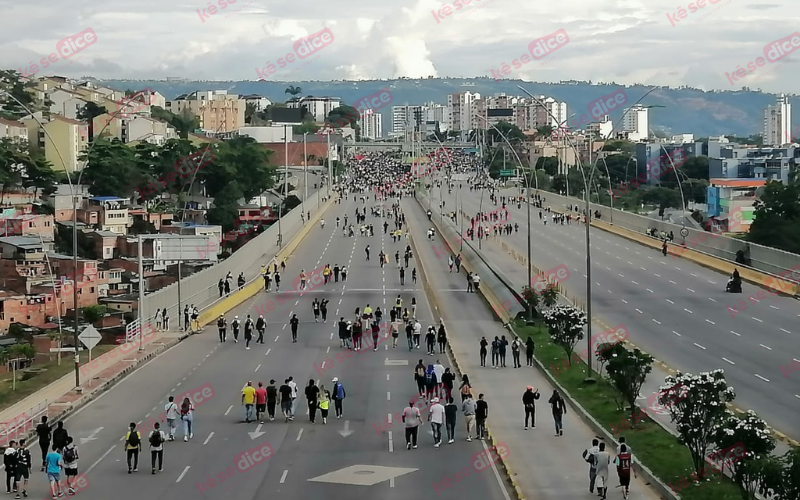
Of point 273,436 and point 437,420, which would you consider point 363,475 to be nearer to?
point 437,420

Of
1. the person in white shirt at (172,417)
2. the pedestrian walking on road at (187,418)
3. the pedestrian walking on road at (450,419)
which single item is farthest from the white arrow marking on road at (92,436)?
the pedestrian walking on road at (450,419)

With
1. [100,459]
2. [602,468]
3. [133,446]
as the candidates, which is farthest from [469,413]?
[100,459]

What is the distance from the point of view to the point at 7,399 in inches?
1195

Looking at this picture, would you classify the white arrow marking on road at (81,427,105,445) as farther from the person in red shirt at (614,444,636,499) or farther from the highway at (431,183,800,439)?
the highway at (431,183,800,439)

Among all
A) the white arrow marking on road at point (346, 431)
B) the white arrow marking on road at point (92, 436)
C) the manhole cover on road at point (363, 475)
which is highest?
the manhole cover on road at point (363, 475)

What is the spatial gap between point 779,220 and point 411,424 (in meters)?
64.3

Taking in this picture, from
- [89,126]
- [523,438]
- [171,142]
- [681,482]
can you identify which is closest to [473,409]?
[523,438]

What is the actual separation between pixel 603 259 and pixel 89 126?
103957 millimetres

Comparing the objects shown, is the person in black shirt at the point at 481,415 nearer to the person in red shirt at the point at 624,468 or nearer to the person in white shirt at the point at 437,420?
the person in white shirt at the point at 437,420

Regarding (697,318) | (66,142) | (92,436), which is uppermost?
(66,142)

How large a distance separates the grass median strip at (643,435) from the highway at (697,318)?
120 inches

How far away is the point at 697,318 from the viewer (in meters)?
44.9

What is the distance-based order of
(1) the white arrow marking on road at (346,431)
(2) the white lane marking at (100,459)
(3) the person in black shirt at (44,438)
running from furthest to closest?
(1) the white arrow marking on road at (346,431)
(3) the person in black shirt at (44,438)
(2) the white lane marking at (100,459)

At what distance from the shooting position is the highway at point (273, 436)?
19500mm
